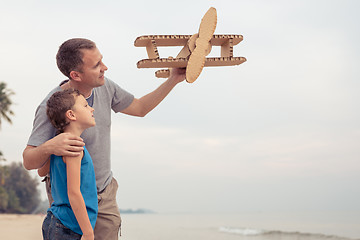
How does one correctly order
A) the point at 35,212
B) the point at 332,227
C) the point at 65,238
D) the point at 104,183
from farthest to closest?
the point at 35,212 < the point at 332,227 < the point at 104,183 < the point at 65,238

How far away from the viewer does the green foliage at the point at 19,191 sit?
22031 millimetres

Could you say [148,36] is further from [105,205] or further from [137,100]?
[105,205]

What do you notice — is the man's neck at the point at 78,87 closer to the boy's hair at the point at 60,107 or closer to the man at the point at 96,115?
the man at the point at 96,115

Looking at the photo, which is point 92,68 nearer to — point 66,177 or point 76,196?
point 66,177

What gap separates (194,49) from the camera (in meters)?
2.66

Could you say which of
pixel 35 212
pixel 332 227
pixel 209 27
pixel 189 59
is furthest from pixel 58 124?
pixel 35 212

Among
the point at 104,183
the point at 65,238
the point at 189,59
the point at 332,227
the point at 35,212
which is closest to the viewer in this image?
the point at 65,238

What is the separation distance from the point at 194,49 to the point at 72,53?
75 cm

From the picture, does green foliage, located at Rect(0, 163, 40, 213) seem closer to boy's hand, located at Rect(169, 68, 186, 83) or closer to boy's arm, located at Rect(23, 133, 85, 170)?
boy's hand, located at Rect(169, 68, 186, 83)

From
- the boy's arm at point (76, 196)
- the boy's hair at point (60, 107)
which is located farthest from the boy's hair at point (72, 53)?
the boy's arm at point (76, 196)

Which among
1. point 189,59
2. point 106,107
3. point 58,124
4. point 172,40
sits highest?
point 172,40

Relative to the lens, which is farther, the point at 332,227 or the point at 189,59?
the point at 332,227

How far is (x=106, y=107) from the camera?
2.88 m

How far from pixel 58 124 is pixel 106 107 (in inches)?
24.6
